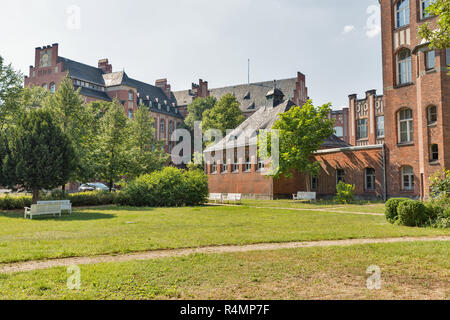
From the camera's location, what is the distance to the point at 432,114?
907 inches

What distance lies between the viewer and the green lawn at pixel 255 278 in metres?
5.21

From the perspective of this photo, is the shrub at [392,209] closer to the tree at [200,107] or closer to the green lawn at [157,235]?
the green lawn at [157,235]

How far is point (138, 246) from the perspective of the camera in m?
8.98

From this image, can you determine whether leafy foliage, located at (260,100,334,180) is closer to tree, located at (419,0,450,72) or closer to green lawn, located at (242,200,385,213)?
green lawn, located at (242,200,385,213)

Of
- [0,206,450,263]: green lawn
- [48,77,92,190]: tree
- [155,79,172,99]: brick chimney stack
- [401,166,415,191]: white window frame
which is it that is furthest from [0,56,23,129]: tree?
[155,79,172,99]: brick chimney stack

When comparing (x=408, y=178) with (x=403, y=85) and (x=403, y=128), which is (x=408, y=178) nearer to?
(x=403, y=128)

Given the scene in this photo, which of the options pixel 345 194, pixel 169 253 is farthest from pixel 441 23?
pixel 345 194

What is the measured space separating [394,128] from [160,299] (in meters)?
24.5

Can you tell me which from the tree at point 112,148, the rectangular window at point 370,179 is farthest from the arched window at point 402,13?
the tree at point 112,148

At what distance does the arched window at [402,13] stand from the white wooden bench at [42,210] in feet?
81.3

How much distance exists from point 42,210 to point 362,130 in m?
44.1

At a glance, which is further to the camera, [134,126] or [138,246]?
[134,126]

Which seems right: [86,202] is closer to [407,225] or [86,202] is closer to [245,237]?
[245,237]
